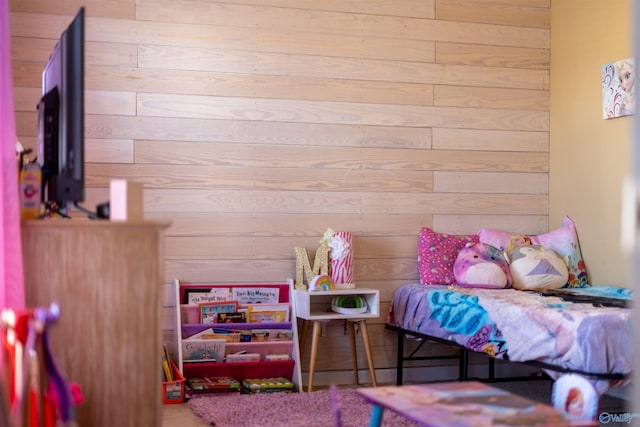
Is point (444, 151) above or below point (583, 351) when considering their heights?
above

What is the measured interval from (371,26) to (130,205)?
8.13ft

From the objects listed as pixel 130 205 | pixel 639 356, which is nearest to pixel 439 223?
pixel 130 205

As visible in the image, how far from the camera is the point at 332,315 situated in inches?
156

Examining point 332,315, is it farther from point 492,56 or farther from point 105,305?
point 105,305

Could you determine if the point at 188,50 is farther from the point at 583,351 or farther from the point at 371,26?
the point at 583,351

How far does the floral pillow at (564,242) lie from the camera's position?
4.23 m

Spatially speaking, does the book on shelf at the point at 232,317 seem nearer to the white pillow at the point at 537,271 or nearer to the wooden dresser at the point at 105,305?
the white pillow at the point at 537,271

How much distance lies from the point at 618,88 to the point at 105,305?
9.58 feet

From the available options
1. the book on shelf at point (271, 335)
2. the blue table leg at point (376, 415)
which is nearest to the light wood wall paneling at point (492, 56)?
the book on shelf at point (271, 335)


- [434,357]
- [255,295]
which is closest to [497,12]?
[434,357]

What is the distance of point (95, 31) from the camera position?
397cm

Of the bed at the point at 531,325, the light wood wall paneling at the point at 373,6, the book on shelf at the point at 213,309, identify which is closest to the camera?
the bed at the point at 531,325

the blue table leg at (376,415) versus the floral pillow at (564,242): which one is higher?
the floral pillow at (564,242)

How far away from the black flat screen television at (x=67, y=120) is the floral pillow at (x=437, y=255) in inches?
86.2
